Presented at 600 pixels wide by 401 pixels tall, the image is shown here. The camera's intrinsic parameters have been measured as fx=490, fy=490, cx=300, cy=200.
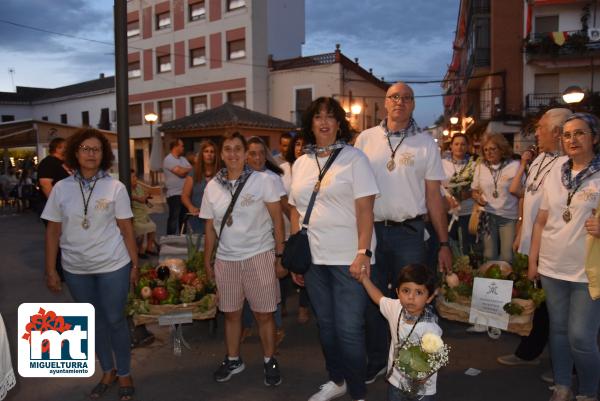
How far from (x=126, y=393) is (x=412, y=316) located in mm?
2350

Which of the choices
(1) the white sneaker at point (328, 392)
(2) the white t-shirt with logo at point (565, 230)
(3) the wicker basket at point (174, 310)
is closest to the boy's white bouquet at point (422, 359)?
(1) the white sneaker at point (328, 392)

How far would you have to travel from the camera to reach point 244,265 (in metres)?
3.95

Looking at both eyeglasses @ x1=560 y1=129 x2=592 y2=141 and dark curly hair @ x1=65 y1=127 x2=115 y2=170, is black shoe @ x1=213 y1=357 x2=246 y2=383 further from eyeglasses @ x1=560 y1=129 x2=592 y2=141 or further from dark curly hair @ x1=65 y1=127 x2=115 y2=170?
eyeglasses @ x1=560 y1=129 x2=592 y2=141

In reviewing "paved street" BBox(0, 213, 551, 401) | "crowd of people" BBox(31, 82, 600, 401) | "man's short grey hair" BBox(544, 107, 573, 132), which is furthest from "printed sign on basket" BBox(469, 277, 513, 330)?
"man's short grey hair" BBox(544, 107, 573, 132)

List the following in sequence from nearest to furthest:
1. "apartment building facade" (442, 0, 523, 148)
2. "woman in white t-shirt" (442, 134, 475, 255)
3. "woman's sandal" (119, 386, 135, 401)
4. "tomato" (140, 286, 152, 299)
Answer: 1. "woman's sandal" (119, 386, 135, 401)
2. "tomato" (140, 286, 152, 299)
3. "woman in white t-shirt" (442, 134, 475, 255)
4. "apartment building facade" (442, 0, 523, 148)

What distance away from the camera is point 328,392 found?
3.73 meters

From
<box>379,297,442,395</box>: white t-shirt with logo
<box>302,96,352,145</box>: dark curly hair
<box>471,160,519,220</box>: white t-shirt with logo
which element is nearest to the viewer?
<box>379,297,442,395</box>: white t-shirt with logo

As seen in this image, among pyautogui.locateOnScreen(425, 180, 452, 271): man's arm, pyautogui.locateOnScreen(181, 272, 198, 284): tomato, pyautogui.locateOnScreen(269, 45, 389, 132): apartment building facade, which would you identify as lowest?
pyautogui.locateOnScreen(181, 272, 198, 284): tomato

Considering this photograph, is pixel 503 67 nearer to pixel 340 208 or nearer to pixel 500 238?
pixel 500 238

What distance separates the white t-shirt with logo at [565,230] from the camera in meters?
3.23

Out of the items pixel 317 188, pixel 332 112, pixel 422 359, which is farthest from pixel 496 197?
pixel 422 359

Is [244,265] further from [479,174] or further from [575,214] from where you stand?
[479,174]

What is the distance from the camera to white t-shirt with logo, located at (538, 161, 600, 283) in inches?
127

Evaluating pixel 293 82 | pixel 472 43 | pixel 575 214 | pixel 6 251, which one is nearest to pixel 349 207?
pixel 575 214
